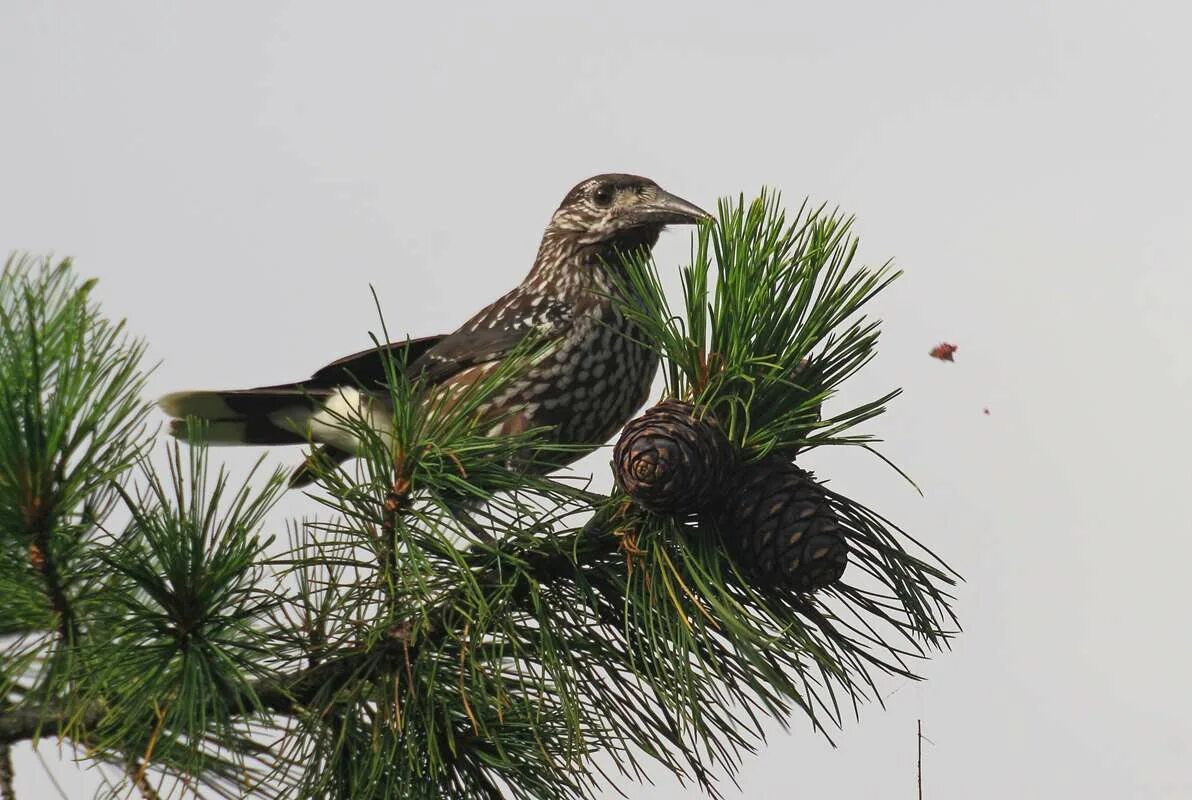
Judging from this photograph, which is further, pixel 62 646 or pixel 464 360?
pixel 464 360

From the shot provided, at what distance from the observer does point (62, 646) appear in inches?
81.0

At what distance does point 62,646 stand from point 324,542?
1.35 ft

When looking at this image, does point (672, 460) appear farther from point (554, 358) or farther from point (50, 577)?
point (554, 358)

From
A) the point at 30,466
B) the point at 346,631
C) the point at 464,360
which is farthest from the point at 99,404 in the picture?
→ the point at 464,360

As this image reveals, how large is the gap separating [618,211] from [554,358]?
805mm

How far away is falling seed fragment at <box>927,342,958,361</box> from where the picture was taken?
3008 mm

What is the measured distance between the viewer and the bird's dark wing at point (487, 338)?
384cm

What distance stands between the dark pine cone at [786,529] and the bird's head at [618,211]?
2.04 metres

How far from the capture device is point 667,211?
4.02 meters

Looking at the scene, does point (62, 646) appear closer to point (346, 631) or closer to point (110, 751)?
point (110, 751)

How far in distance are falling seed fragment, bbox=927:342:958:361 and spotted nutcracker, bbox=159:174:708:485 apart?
0.78 metres

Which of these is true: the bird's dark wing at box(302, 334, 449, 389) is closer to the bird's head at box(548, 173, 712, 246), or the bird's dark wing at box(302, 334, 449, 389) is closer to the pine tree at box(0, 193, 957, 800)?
the bird's head at box(548, 173, 712, 246)

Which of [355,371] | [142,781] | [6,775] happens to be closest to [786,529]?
[142,781]

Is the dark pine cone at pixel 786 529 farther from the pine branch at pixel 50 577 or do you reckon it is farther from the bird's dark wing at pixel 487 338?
the bird's dark wing at pixel 487 338
